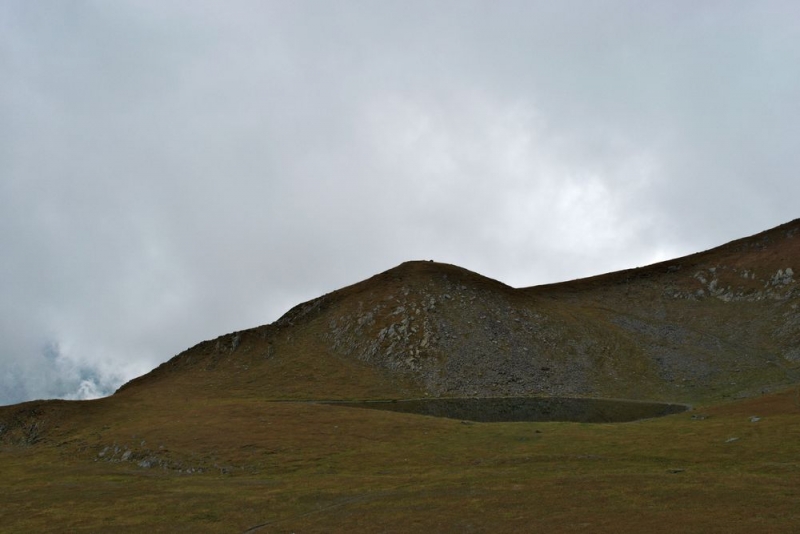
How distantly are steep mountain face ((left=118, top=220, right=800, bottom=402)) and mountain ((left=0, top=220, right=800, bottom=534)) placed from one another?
0.54 m

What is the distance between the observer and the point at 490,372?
10069 cm

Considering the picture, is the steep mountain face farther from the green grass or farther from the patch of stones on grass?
the green grass

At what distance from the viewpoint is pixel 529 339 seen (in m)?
112

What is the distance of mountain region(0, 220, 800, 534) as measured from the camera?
2659cm

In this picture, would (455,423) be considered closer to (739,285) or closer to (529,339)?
(529,339)

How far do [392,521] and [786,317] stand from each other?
11775 cm

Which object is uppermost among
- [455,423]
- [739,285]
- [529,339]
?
[739,285]

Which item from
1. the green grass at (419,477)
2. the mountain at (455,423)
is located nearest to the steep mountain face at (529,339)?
the mountain at (455,423)

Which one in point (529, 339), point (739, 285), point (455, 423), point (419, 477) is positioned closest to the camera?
point (419, 477)

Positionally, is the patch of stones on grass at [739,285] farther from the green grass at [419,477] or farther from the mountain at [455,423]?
the green grass at [419,477]

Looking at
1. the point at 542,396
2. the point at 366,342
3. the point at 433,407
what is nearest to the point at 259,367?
the point at 366,342

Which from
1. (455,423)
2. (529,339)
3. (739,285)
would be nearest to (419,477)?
(455,423)

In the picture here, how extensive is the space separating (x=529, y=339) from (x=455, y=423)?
55.8 meters

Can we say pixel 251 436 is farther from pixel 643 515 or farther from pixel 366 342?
pixel 366 342
